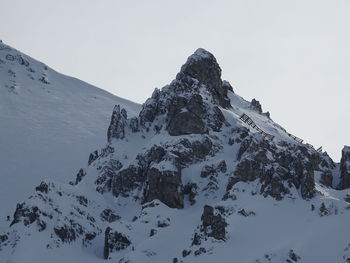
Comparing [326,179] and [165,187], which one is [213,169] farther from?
[326,179]

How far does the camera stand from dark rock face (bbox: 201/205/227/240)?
90.1 metres

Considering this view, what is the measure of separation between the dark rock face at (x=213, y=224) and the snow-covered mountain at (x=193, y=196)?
5.3 inches

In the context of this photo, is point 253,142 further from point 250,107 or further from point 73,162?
point 73,162

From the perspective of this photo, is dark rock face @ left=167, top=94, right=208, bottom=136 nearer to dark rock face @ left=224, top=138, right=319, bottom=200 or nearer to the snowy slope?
dark rock face @ left=224, top=138, right=319, bottom=200

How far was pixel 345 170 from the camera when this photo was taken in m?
109

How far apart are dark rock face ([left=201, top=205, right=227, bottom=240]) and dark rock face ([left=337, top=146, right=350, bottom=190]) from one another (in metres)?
25.8

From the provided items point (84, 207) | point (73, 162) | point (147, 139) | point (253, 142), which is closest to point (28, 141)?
point (73, 162)

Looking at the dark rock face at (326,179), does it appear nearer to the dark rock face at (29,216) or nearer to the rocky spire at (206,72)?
the rocky spire at (206,72)

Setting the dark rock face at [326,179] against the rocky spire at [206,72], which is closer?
the dark rock face at [326,179]

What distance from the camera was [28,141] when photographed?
16162 cm

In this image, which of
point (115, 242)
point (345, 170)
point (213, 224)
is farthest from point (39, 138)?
point (213, 224)

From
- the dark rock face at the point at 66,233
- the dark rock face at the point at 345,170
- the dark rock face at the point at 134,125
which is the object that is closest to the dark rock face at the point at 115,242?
the dark rock face at the point at 66,233

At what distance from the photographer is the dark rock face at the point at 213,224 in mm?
90125

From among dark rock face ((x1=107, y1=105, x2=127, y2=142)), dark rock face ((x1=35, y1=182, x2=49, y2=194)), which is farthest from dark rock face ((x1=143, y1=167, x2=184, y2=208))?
dark rock face ((x1=107, y1=105, x2=127, y2=142))
